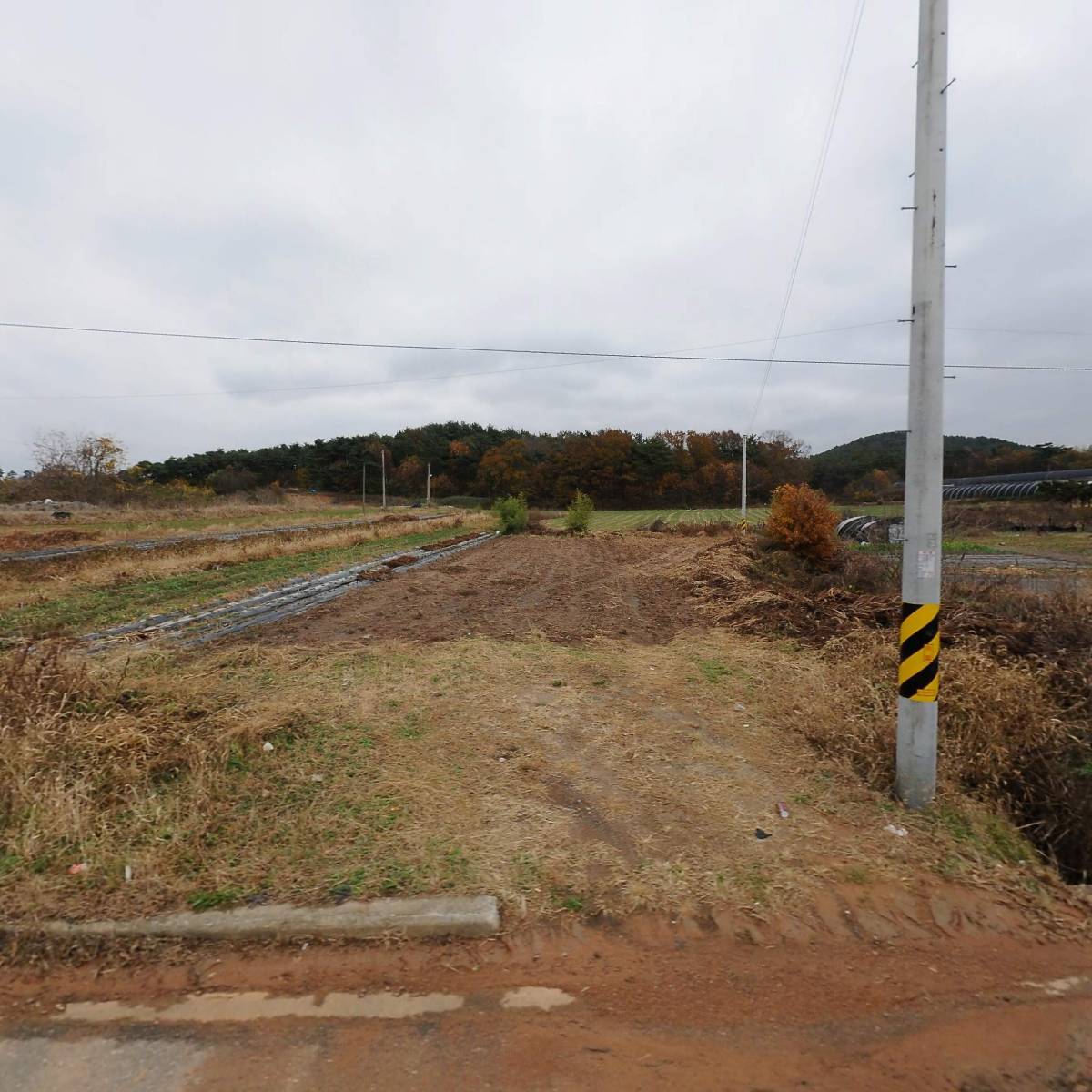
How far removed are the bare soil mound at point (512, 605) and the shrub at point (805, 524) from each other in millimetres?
2943

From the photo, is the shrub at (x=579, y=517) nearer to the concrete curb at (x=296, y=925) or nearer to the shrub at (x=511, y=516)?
the shrub at (x=511, y=516)

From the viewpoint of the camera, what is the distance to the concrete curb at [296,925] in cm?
275

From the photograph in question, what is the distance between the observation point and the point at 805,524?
56.4 ft

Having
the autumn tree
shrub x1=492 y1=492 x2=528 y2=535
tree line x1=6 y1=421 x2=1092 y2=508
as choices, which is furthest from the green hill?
shrub x1=492 y1=492 x2=528 y2=535

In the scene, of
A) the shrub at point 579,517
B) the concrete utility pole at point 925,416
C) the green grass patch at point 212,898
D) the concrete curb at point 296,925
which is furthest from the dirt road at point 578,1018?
the shrub at point 579,517

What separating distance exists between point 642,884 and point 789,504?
53.3 feet

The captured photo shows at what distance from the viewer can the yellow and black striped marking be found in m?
3.68

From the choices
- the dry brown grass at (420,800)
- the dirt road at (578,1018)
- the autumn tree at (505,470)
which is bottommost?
the dirt road at (578,1018)

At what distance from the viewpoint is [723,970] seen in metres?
2.59

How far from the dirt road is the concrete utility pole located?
1.20 meters

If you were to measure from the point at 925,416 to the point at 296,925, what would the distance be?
171 inches

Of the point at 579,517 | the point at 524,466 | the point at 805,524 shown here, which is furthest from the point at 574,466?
the point at 805,524

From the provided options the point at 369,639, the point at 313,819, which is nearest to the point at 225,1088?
the point at 313,819

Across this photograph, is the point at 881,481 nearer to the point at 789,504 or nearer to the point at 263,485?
the point at 789,504
